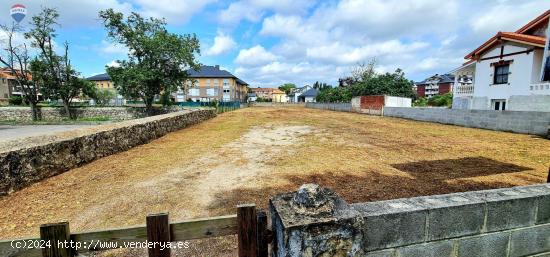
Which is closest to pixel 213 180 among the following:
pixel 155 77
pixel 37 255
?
pixel 37 255

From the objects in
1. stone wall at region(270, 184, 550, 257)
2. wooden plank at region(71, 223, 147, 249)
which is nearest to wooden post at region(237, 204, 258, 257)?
stone wall at region(270, 184, 550, 257)

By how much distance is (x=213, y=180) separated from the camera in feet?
18.3

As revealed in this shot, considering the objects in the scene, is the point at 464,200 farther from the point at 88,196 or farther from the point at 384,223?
the point at 88,196

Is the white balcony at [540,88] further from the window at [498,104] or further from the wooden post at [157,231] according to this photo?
the wooden post at [157,231]

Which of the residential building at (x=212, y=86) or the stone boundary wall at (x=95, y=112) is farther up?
the residential building at (x=212, y=86)

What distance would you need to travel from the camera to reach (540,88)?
48.1ft

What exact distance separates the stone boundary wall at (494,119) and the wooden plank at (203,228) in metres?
14.0

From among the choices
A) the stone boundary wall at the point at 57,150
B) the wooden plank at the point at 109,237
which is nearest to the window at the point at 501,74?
the stone boundary wall at the point at 57,150

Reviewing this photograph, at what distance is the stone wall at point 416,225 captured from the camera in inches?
65.6

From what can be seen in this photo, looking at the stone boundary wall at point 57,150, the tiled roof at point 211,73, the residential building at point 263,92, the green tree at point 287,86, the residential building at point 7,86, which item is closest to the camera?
the stone boundary wall at point 57,150

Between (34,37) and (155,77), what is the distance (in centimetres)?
1412

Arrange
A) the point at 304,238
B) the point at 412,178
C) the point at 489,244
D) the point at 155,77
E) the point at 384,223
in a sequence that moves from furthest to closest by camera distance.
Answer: the point at 155,77, the point at 412,178, the point at 489,244, the point at 384,223, the point at 304,238

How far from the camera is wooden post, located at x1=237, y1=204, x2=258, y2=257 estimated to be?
1748 mm

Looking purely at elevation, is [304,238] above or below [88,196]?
above
